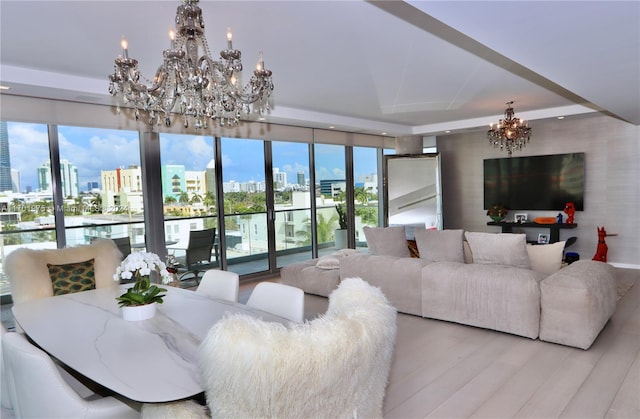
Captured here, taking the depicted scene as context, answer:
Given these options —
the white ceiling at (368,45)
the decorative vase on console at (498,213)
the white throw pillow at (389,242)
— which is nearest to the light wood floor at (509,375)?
the white throw pillow at (389,242)

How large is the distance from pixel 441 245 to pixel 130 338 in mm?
3095

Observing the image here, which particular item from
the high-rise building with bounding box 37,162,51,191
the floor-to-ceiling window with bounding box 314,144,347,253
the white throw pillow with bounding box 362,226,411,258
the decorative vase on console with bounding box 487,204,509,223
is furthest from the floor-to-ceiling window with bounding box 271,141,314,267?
the decorative vase on console with bounding box 487,204,509,223

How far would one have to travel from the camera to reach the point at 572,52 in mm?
2332

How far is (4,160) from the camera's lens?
13.3ft

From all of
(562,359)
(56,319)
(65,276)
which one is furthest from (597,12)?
(65,276)

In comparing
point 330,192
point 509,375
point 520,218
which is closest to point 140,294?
point 509,375

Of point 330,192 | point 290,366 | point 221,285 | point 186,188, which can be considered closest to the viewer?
point 290,366

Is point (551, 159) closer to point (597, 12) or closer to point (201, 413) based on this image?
point (597, 12)

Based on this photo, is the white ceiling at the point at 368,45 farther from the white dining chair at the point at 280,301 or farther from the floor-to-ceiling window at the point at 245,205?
the white dining chair at the point at 280,301

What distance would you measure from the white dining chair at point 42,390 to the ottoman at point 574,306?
3.20m

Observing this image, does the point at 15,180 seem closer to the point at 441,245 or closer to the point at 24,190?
the point at 24,190

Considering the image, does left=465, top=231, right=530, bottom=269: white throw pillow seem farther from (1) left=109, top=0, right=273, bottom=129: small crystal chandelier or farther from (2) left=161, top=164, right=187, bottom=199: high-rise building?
(2) left=161, top=164, right=187, bottom=199: high-rise building

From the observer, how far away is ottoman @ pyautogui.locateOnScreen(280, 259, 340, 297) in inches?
193

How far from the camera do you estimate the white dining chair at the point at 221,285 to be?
277 centimetres
